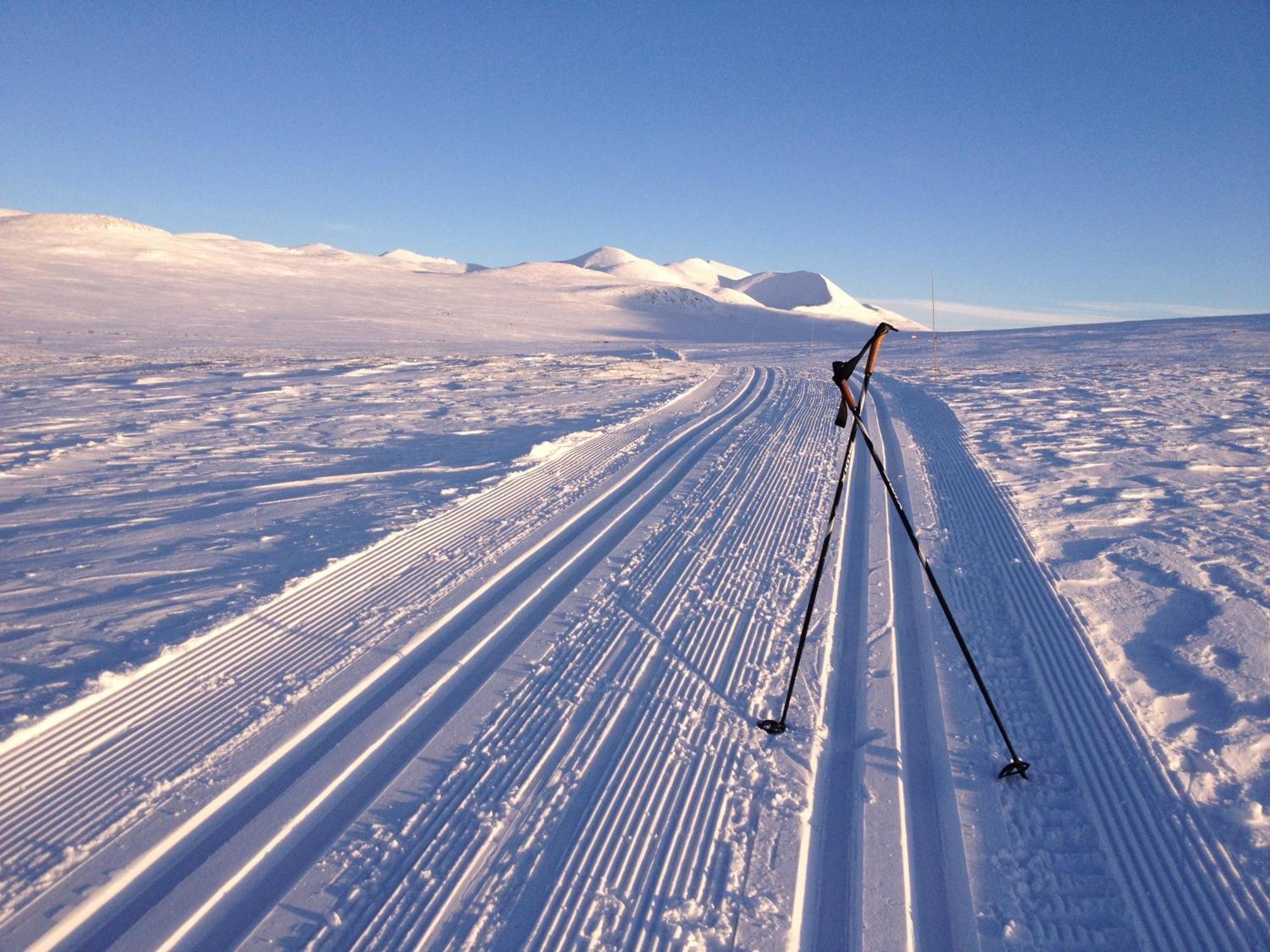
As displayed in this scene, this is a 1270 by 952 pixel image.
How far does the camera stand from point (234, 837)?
3.35 metres

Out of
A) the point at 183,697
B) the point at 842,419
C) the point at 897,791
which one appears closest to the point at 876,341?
the point at 842,419

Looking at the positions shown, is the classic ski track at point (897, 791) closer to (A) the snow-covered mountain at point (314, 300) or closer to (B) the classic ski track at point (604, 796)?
(B) the classic ski track at point (604, 796)

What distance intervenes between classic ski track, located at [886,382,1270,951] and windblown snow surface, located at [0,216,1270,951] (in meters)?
0.02

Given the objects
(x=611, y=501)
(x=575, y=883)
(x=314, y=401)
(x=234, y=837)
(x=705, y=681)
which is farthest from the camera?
(x=314, y=401)

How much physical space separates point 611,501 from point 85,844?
19.4 ft

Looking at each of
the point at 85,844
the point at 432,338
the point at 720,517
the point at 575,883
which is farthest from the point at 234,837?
the point at 432,338

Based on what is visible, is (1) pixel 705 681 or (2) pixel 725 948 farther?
(1) pixel 705 681

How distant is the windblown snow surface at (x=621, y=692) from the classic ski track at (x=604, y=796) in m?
0.02

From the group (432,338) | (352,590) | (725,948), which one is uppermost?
(432,338)

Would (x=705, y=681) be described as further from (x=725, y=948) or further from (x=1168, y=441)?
(x=1168, y=441)

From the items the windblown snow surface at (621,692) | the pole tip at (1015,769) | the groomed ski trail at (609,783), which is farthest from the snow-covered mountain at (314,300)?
the pole tip at (1015,769)

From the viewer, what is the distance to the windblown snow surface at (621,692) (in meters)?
3.04

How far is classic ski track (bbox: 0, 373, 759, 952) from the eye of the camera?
348 centimetres

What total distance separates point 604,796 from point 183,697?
281 cm
